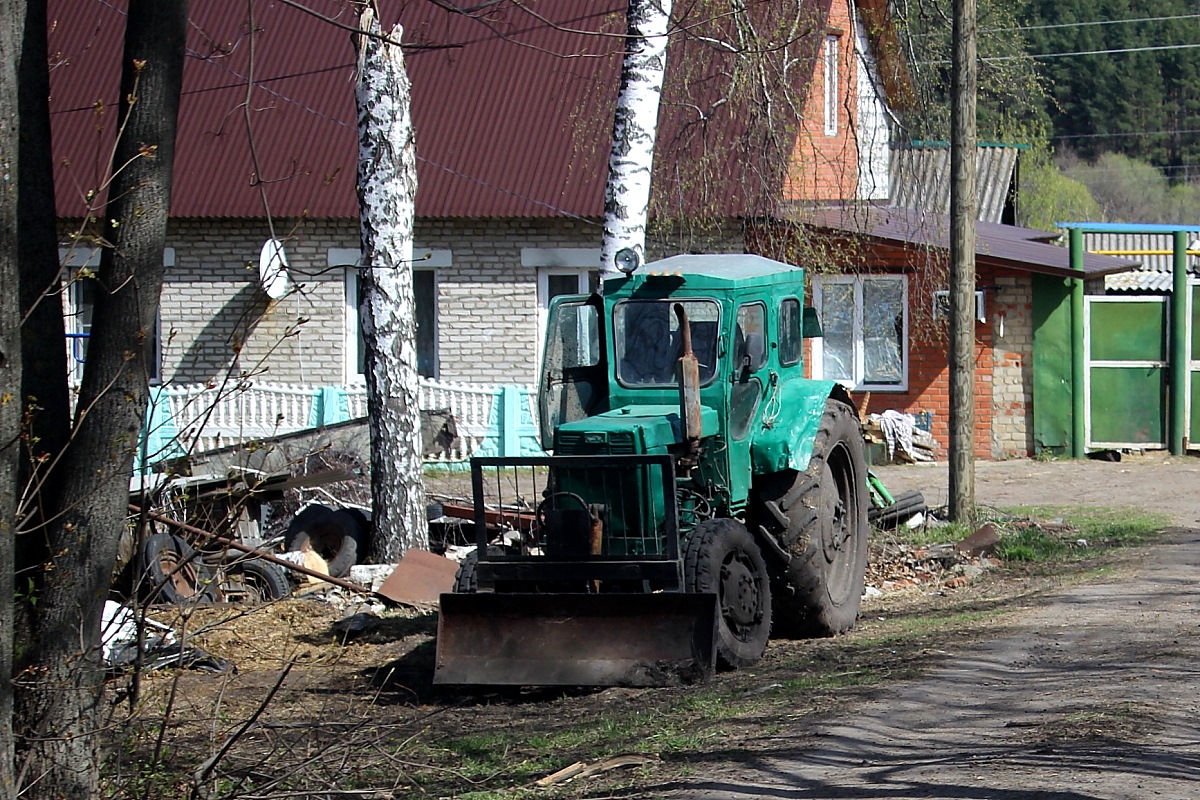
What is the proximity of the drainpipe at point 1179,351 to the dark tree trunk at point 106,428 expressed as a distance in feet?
51.9

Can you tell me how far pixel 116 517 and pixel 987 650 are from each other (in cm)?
472

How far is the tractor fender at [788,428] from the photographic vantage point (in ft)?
27.6

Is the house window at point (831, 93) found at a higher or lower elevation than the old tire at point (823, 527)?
higher

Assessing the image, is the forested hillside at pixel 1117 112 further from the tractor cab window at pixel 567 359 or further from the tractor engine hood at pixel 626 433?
the tractor engine hood at pixel 626 433

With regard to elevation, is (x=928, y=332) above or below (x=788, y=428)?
above

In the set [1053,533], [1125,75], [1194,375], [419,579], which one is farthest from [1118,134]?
[419,579]

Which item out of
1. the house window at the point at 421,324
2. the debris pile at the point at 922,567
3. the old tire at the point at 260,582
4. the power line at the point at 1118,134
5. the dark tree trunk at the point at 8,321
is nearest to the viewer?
the dark tree trunk at the point at 8,321

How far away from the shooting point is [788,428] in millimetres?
8555

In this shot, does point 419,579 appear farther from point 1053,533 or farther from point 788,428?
point 1053,533

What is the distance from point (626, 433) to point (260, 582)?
13.3ft

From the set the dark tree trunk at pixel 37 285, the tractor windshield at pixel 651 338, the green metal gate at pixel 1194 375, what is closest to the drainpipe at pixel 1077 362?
the green metal gate at pixel 1194 375

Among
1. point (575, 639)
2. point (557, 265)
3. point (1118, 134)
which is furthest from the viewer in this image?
point (1118, 134)

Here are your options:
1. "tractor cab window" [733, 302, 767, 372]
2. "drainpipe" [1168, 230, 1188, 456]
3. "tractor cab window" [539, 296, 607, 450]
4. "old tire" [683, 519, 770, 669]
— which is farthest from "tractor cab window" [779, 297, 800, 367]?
"drainpipe" [1168, 230, 1188, 456]

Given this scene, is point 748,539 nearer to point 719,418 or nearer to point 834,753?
point 719,418
